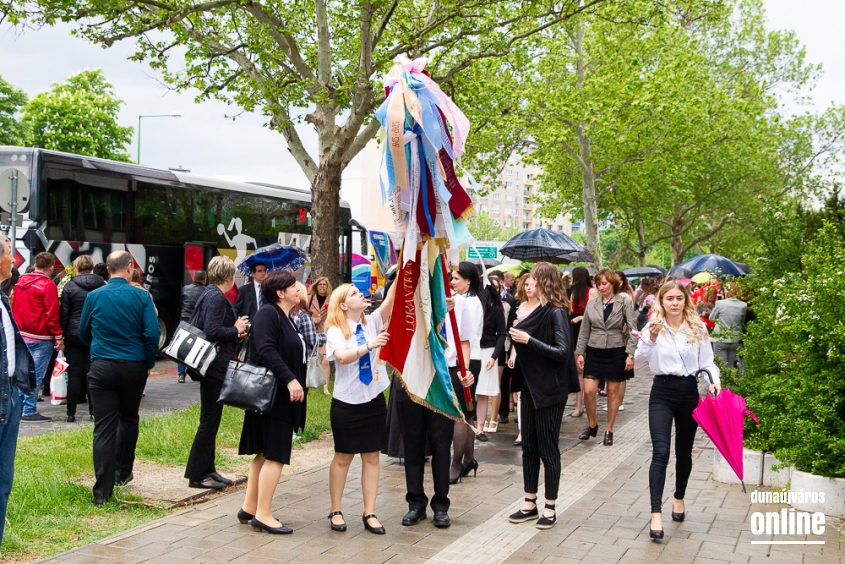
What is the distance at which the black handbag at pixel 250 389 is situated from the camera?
5.64m

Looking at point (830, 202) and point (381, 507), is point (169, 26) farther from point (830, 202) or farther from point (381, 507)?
point (830, 202)

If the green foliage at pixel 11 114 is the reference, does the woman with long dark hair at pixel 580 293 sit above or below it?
below

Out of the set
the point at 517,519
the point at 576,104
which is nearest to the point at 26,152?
the point at 517,519

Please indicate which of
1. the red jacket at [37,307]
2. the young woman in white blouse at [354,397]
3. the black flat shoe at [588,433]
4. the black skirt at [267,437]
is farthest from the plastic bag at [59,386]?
the black flat shoe at [588,433]

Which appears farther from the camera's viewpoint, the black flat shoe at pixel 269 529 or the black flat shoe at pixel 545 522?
the black flat shoe at pixel 545 522

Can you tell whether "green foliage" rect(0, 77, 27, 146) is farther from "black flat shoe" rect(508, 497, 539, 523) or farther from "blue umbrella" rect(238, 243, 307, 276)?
"black flat shoe" rect(508, 497, 539, 523)

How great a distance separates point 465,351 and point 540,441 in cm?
151

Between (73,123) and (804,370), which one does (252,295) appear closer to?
(804,370)

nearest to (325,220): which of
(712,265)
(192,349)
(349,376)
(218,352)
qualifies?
(218,352)

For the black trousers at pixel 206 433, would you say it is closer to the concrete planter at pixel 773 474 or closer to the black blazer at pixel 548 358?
the black blazer at pixel 548 358

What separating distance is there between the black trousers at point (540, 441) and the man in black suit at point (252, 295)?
3643 mm

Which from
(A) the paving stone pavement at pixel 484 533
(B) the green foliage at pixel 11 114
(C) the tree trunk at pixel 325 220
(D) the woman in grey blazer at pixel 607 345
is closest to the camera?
(A) the paving stone pavement at pixel 484 533

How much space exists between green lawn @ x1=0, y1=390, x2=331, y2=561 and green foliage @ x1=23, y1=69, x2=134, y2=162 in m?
37.2

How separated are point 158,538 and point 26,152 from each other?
11.5 meters
